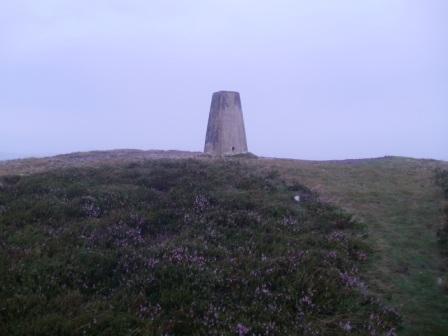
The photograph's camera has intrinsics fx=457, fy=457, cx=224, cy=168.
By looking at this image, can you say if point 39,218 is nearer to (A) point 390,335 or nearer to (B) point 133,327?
(B) point 133,327

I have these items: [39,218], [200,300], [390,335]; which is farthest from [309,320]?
[39,218]

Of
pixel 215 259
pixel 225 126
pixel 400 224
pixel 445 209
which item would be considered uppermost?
pixel 225 126

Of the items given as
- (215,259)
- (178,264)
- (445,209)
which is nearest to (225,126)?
(445,209)

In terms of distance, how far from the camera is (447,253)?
9.37m

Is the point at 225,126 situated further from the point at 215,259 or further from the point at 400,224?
the point at 215,259

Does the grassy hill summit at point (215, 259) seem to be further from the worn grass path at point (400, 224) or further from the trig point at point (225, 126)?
the trig point at point (225, 126)

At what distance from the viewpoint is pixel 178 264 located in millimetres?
7488

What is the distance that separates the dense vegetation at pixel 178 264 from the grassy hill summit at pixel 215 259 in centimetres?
3

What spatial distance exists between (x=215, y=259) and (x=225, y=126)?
57.6 feet

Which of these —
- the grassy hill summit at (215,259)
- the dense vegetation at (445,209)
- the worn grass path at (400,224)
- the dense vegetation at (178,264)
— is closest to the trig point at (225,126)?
the worn grass path at (400,224)

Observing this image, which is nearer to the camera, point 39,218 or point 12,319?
point 12,319

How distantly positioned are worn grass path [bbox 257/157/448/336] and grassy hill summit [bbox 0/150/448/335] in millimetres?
38

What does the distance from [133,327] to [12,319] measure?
1.51 metres

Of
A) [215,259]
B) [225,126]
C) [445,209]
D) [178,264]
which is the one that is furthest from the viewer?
[225,126]
